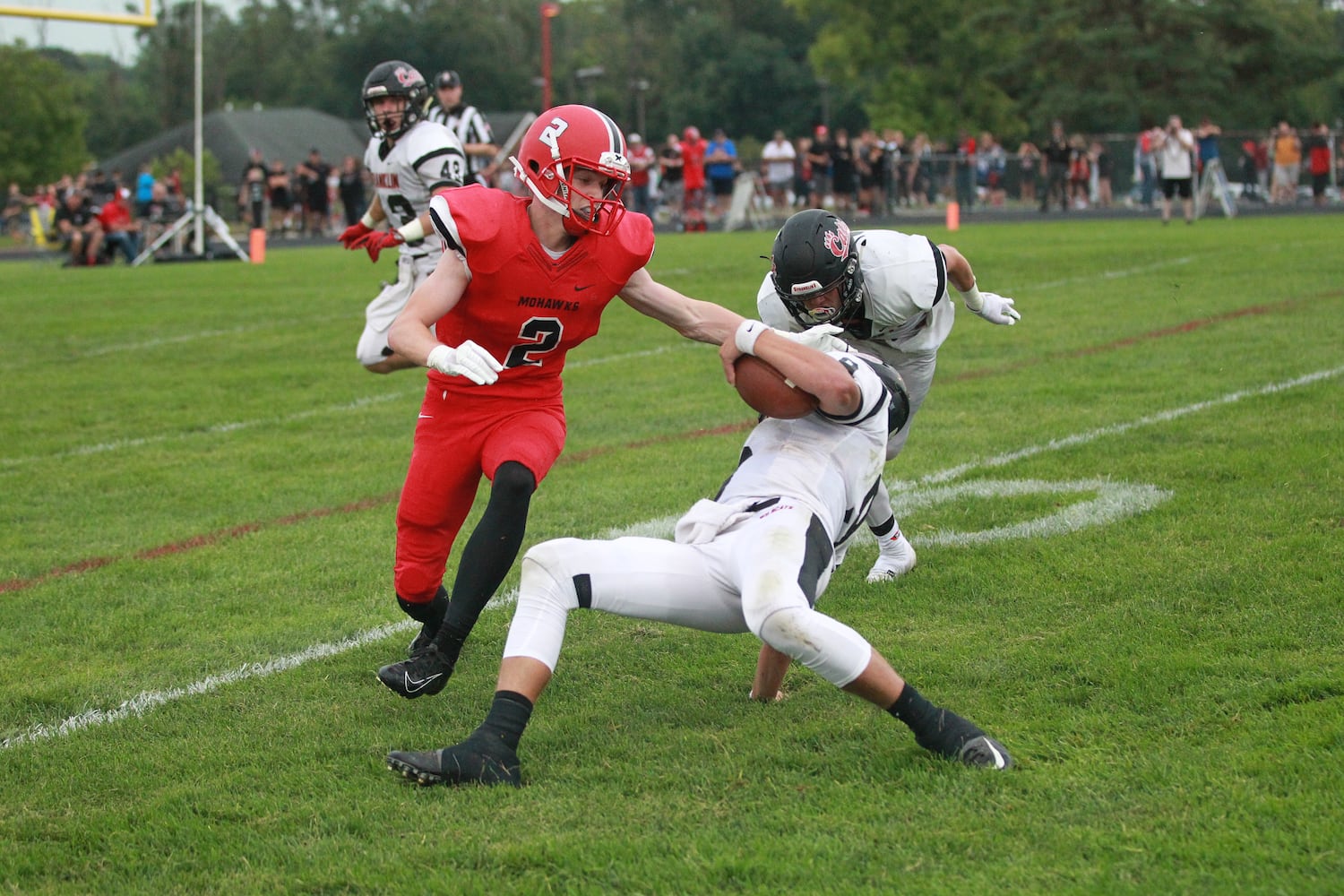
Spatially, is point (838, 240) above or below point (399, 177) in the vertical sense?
below

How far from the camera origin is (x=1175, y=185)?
23.3 meters

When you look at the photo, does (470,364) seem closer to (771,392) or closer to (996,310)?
(771,392)

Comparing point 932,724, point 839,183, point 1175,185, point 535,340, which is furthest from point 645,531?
point 839,183

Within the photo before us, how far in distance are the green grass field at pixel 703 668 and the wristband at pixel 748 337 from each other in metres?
1.01

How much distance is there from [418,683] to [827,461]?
4.45 ft

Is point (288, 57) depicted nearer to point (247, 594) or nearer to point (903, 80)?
point (903, 80)

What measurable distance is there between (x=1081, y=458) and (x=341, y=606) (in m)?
3.62

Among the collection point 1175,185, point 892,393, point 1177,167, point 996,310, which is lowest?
point 892,393

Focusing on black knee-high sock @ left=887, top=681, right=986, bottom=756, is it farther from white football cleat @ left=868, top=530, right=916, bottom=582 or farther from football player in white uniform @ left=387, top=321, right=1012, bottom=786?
white football cleat @ left=868, top=530, right=916, bottom=582

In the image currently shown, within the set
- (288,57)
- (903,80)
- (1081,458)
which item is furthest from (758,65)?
(1081,458)

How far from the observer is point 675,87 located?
79.6 m

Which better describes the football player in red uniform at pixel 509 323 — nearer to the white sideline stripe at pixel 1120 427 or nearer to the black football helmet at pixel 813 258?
the black football helmet at pixel 813 258

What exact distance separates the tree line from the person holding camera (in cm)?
2624

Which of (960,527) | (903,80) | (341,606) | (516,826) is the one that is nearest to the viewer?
(516,826)
